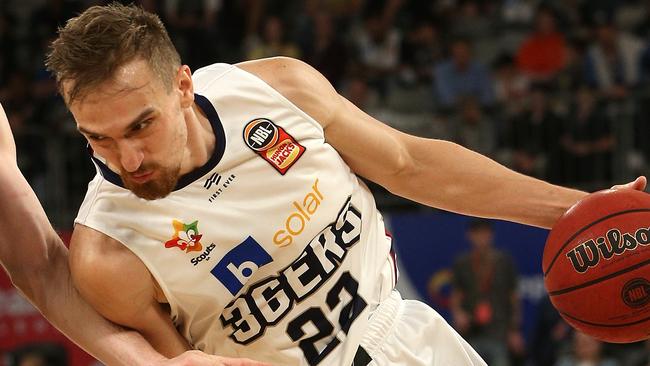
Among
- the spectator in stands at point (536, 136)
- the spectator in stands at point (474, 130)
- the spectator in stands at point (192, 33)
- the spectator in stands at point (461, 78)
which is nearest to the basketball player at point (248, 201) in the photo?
the spectator in stands at point (474, 130)

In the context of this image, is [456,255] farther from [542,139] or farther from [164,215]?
[164,215]

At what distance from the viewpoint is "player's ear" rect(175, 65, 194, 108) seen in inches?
125

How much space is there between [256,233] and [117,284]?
1.53 feet

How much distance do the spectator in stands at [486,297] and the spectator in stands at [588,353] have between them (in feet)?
1.76

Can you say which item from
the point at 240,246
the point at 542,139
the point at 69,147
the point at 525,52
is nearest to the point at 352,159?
the point at 240,246

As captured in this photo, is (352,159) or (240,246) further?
(352,159)

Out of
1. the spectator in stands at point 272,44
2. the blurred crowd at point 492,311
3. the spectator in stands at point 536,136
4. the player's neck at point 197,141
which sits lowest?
the blurred crowd at point 492,311

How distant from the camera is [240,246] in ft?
10.7

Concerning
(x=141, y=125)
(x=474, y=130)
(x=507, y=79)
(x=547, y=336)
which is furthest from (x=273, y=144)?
(x=507, y=79)

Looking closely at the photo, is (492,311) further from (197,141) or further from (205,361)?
(205,361)

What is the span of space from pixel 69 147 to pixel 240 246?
221 inches

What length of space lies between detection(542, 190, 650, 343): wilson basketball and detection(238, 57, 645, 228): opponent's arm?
18 centimetres

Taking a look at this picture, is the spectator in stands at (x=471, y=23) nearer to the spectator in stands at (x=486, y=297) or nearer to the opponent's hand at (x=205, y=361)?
the spectator in stands at (x=486, y=297)

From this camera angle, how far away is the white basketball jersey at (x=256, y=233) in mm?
3197
